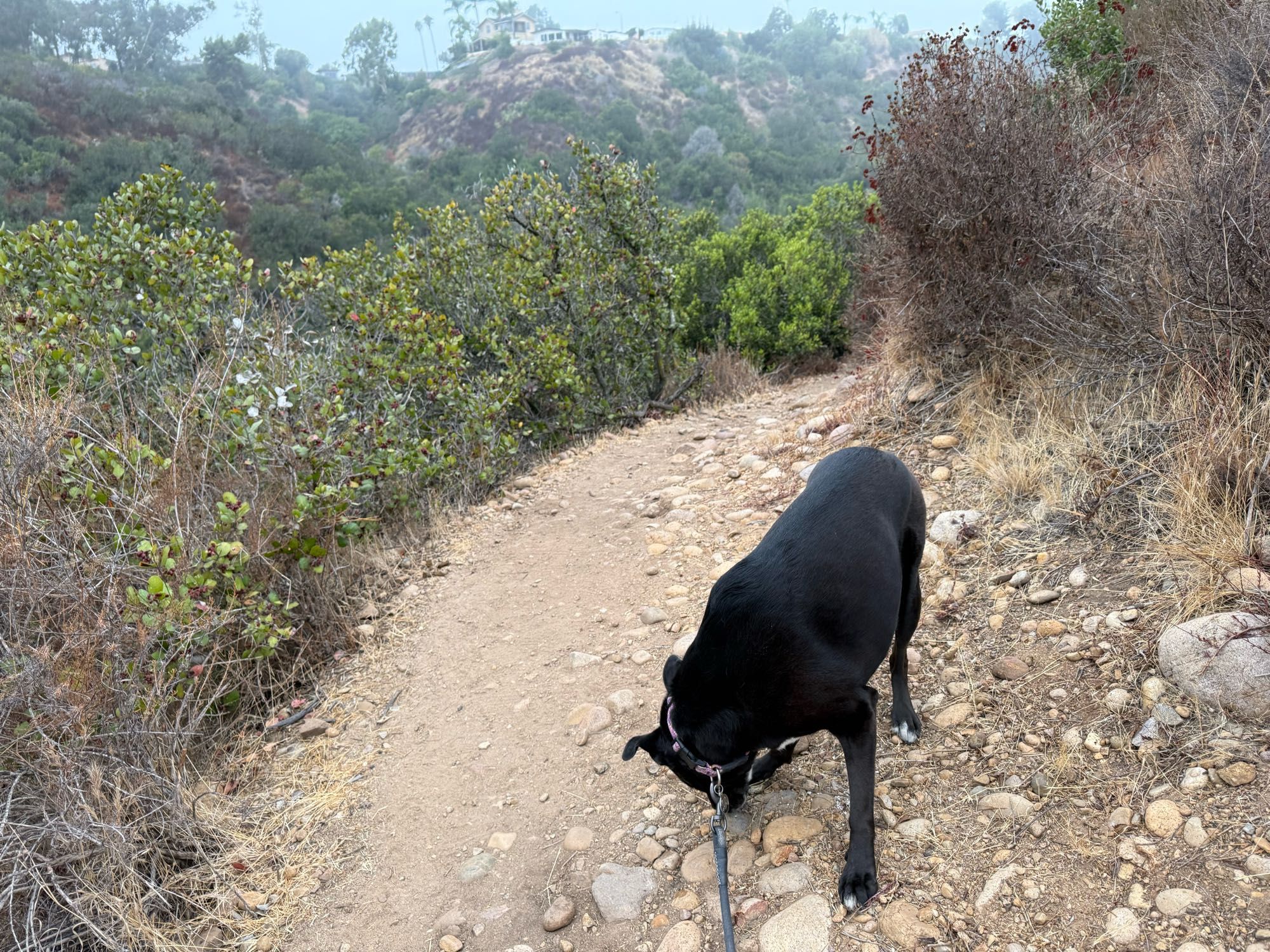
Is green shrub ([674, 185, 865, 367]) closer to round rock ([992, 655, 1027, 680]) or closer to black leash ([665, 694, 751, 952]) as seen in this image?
round rock ([992, 655, 1027, 680])

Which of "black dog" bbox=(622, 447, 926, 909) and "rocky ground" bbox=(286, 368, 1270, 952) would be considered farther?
"black dog" bbox=(622, 447, 926, 909)

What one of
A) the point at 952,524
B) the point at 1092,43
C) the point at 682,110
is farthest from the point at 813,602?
the point at 682,110

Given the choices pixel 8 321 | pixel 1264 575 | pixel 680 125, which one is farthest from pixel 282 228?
pixel 680 125

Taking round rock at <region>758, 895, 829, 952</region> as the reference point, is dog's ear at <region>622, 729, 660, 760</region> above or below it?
above

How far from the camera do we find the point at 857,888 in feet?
7.79

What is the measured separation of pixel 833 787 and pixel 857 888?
1.49 feet

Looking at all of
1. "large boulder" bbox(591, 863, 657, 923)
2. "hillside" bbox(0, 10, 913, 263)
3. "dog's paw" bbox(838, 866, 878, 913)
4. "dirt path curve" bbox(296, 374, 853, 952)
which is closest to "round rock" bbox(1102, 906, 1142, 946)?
"dog's paw" bbox(838, 866, 878, 913)

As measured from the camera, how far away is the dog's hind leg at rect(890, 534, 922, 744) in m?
2.99

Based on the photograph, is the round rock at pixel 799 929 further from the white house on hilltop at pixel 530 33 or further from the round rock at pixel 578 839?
the white house on hilltop at pixel 530 33

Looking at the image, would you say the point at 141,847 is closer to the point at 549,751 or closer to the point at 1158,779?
the point at 549,751

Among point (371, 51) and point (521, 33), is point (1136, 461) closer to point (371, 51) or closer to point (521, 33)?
point (371, 51)

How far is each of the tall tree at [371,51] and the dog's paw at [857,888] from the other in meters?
70.3

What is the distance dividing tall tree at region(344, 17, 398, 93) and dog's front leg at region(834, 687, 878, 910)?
2757 inches

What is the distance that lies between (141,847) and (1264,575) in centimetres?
419
